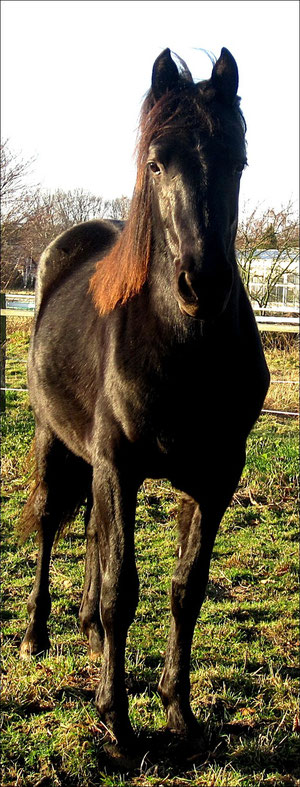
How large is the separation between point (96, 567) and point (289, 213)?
8579mm

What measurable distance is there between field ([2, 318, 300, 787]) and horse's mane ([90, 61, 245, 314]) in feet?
5.86

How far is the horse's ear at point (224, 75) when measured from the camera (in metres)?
2.67

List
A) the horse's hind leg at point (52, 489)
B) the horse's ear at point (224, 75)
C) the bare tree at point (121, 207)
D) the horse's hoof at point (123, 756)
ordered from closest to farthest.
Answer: the horse's ear at point (224, 75) < the horse's hoof at point (123, 756) < the horse's hind leg at point (52, 489) < the bare tree at point (121, 207)

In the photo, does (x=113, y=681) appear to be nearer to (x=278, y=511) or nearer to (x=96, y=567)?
(x=96, y=567)

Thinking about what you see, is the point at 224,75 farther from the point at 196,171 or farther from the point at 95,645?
the point at 95,645

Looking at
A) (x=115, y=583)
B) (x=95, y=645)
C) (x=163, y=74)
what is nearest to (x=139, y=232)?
(x=163, y=74)

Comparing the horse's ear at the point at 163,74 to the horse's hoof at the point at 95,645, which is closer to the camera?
the horse's ear at the point at 163,74

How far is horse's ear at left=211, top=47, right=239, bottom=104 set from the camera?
2672mm

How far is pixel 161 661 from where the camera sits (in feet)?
12.1

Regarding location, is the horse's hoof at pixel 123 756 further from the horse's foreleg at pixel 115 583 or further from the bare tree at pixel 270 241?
the bare tree at pixel 270 241

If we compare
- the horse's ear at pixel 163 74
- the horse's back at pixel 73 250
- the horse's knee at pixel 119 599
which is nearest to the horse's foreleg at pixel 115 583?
the horse's knee at pixel 119 599

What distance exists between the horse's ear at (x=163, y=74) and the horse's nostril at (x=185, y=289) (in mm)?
845

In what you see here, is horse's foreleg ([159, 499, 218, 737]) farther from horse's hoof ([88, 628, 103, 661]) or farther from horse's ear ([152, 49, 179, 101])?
horse's ear ([152, 49, 179, 101])

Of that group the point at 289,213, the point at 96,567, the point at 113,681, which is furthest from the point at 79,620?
the point at 289,213
